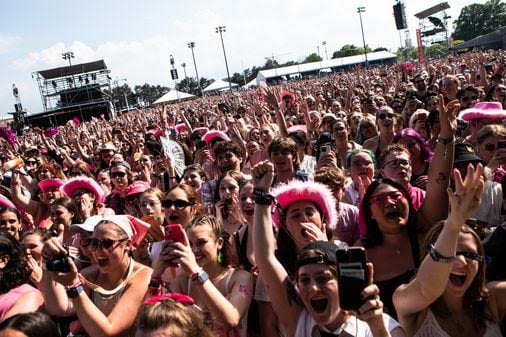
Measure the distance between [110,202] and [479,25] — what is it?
104 meters

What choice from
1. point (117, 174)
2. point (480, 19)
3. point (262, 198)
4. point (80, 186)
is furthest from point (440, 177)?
point (480, 19)

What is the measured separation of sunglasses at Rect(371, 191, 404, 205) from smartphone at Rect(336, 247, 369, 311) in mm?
1309

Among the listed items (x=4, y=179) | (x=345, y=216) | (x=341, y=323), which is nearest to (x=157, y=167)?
(x=4, y=179)

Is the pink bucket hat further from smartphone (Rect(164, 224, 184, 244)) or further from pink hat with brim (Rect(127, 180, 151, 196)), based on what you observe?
pink hat with brim (Rect(127, 180, 151, 196))

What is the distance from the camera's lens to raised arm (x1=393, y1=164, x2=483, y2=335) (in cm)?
194

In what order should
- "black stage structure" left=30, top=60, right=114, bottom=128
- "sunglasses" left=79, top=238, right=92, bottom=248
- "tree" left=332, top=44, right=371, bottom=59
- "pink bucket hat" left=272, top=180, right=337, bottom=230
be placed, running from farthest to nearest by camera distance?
"tree" left=332, top=44, right=371, bottom=59, "black stage structure" left=30, top=60, right=114, bottom=128, "sunglasses" left=79, top=238, right=92, bottom=248, "pink bucket hat" left=272, top=180, right=337, bottom=230

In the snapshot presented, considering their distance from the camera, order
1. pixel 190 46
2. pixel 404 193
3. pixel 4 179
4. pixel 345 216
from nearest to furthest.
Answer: pixel 404 193, pixel 345 216, pixel 4 179, pixel 190 46

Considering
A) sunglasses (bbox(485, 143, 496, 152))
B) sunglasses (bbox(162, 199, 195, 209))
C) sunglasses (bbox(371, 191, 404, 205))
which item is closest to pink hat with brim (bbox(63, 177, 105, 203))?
sunglasses (bbox(162, 199, 195, 209))

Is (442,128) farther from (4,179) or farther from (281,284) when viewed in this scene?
(4,179)

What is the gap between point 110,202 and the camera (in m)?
5.45

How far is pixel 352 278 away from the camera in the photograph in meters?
1.65

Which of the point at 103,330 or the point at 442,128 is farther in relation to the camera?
the point at 442,128

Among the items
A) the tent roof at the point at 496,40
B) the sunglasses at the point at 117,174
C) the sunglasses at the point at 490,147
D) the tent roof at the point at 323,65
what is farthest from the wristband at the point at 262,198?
the tent roof at the point at 323,65

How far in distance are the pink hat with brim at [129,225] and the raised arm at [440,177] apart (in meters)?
1.77
